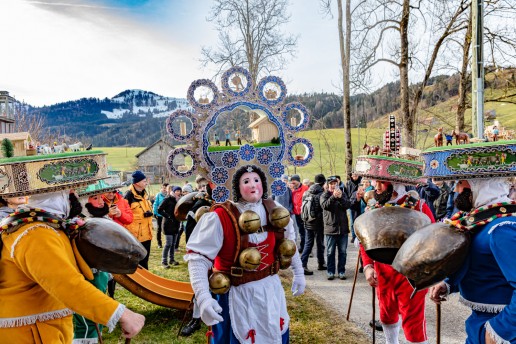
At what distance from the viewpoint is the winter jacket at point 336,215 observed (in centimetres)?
719

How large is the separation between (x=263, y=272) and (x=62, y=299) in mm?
1433

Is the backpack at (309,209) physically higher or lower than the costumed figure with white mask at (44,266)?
lower

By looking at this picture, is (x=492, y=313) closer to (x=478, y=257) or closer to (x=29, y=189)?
(x=478, y=257)

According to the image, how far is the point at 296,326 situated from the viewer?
5145 mm

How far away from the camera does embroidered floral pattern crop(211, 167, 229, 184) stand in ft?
10.5

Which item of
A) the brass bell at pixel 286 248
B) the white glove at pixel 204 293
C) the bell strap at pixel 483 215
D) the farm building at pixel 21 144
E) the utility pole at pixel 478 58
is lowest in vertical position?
A: the white glove at pixel 204 293

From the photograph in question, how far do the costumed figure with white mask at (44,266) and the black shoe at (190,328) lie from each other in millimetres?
2661

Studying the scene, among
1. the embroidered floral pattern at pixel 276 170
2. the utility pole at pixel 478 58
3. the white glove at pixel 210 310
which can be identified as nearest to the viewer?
the white glove at pixel 210 310

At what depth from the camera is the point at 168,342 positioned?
4801mm

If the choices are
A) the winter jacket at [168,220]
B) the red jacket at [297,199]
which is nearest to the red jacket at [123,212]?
the winter jacket at [168,220]

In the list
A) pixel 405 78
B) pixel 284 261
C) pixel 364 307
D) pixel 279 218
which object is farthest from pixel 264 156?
pixel 405 78

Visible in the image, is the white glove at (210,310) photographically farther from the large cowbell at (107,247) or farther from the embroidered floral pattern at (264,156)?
the embroidered floral pattern at (264,156)

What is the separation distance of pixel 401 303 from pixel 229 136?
2291 mm

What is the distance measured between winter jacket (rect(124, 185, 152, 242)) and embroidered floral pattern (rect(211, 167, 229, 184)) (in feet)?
13.4
